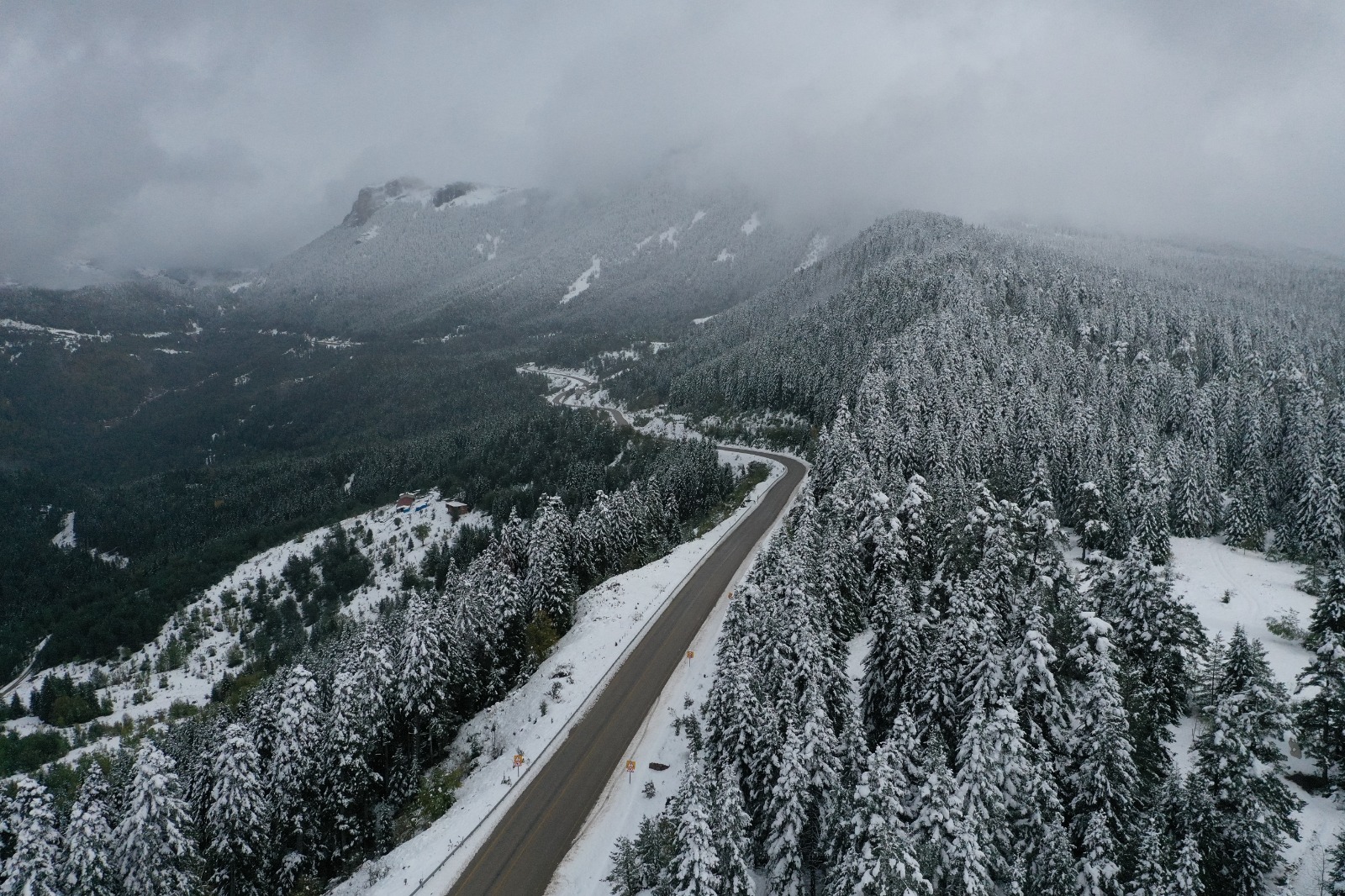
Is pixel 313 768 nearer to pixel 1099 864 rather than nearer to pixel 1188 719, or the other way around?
pixel 1099 864

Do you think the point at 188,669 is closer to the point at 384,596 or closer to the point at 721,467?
the point at 384,596

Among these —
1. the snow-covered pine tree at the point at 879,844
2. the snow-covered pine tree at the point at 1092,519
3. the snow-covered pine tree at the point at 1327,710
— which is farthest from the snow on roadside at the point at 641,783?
the snow-covered pine tree at the point at 1092,519

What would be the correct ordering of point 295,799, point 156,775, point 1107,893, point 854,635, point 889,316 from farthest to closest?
point 889,316 → point 854,635 → point 295,799 → point 156,775 → point 1107,893

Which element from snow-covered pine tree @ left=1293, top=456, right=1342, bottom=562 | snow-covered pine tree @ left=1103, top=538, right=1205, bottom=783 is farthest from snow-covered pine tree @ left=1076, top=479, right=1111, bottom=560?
snow-covered pine tree @ left=1103, top=538, right=1205, bottom=783

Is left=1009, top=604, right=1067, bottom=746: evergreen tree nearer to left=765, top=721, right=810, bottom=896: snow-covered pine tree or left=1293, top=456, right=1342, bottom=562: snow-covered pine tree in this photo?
left=765, top=721, right=810, bottom=896: snow-covered pine tree

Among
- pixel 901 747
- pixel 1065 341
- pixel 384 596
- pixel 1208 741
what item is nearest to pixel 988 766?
pixel 901 747

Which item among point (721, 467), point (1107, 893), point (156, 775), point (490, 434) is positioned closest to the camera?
point (1107, 893)

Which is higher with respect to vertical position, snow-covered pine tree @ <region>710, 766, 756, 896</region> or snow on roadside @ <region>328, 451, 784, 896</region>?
snow-covered pine tree @ <region>710, 766, 756, 896</region>
